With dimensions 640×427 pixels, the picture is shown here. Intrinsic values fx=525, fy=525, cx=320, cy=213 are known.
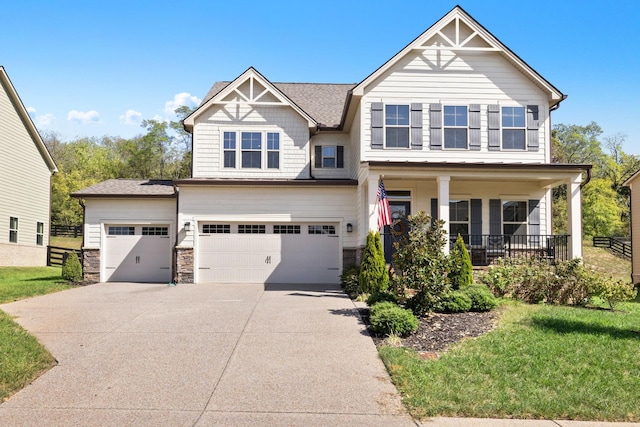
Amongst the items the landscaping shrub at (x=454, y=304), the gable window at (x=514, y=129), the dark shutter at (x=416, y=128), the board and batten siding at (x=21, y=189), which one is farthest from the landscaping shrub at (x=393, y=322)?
the board and batten siding at (x=21, y=189)

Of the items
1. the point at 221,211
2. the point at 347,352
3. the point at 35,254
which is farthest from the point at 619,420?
the point at 35,254

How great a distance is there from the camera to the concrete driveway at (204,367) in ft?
19.1

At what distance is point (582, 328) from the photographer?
30.4ft

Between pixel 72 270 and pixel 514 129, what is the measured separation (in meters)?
15.2

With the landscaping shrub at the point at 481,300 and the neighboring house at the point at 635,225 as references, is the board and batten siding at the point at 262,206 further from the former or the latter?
the neighboring house at the point at 635,225

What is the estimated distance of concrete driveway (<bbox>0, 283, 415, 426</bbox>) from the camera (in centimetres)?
584

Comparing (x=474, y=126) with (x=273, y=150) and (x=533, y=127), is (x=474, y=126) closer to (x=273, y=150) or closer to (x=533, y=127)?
(x=533, y=127)

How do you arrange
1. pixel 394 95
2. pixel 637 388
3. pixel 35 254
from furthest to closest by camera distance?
pixel 35 254, pixel 394 95, pixel 637 388

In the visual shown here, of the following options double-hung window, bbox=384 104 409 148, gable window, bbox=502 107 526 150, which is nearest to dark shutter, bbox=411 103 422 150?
double-hung window, bbox=384 104 409 148

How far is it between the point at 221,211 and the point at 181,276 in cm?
251

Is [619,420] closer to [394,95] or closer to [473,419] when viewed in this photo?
[473,419]

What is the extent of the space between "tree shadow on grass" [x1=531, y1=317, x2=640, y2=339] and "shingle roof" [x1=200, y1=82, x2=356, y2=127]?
1145 cm

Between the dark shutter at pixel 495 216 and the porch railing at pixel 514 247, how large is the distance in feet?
1.21

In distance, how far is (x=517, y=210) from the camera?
17.8m
